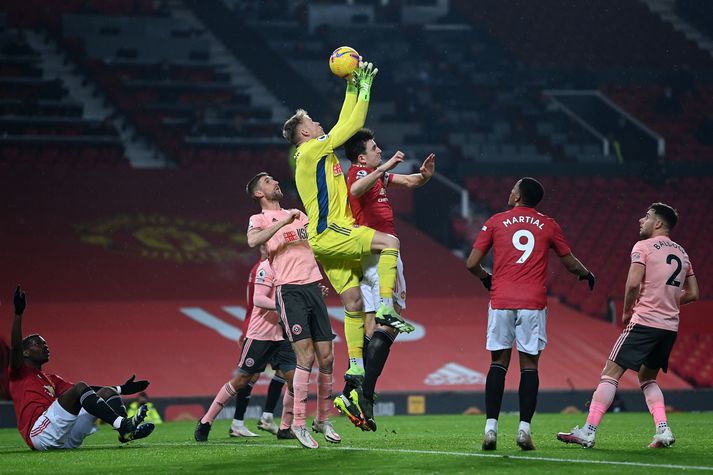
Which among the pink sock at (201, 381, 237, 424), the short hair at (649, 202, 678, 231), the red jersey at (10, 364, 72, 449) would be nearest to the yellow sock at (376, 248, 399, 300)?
the short hair at (649, 202, 678, 231)

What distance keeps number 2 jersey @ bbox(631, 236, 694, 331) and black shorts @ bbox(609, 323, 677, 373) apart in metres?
0.05

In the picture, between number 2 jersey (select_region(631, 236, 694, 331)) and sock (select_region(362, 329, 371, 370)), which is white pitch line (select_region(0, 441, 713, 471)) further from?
number 2 jersey (select_region(631, 236, 694, 331))

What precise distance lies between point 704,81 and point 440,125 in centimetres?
848

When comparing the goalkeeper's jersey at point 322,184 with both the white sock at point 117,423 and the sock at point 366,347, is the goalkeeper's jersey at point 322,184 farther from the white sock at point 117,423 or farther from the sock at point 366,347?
the white sock at point 117,423

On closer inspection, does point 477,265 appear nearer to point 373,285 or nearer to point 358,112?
point 373,285

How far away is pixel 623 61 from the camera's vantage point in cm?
3309

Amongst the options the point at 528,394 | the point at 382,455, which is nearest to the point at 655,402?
the point at 528,394

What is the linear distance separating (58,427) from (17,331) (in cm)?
90

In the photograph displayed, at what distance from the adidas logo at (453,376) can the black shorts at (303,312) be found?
9.43 meters

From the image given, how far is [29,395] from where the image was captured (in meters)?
9.96

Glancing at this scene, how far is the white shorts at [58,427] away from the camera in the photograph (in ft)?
32.1

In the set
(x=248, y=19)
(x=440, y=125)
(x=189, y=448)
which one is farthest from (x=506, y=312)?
(x=248, y=19)

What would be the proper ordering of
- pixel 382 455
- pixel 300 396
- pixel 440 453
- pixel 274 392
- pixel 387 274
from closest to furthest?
pixel 382 455 < pixel 440 453 < pixel 387 274 < pixel 300 396 < pixel 274 392

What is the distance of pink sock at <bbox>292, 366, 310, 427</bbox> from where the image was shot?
29.8ft
